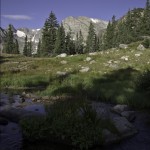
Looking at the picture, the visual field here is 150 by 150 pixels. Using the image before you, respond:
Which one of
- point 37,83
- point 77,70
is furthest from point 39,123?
point 77,70

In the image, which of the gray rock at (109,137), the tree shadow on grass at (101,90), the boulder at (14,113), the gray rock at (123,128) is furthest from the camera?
the tree shadow on grass at (101,90)

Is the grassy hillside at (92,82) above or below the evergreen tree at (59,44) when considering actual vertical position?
below

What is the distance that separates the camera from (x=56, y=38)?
85.3 m

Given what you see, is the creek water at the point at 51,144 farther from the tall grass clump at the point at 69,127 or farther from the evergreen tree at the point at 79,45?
the evergreen tree at the point at 79,45

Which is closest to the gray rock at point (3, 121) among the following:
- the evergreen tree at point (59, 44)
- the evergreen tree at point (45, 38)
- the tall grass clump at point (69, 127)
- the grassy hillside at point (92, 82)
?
the tall grass clump at point (69, 127)

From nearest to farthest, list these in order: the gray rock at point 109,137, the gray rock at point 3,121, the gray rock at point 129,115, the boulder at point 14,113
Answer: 1. the gray rock at point 109,137
2. the gray rock at point 3,121
3. the boulder at point 14,113
4. the gray rock at point 129,115

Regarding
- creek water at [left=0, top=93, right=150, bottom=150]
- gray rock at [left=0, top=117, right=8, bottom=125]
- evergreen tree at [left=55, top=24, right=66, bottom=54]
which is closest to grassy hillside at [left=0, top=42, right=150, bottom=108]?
creek water at [left=0, top=93, right=150, bottom=150]

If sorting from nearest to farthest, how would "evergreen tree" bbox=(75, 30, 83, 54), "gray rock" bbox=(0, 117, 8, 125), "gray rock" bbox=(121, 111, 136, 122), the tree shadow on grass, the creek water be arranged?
1. the creek water
2. "gray rock" bbox=(0, 117, 8, 125)
3. "gray rock" bbox=(121, 111, 136, 122)
4. the tree shadow on grass
5. "evergreen tree" bbox=(75, 30, 83, 54)

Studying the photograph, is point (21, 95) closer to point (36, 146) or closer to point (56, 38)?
point (36, 146)

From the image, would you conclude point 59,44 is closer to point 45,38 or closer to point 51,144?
point 45,38

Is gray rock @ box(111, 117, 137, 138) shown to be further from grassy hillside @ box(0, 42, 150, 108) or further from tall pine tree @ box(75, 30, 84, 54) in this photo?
tall pine tree @ box(75, 30, 84, 54)

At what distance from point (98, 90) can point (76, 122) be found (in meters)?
8.80

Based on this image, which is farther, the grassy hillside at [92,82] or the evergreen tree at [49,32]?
the evergreen tree at [49,32]

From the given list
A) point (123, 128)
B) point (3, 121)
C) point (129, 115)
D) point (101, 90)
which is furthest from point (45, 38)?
point (123, 128)
